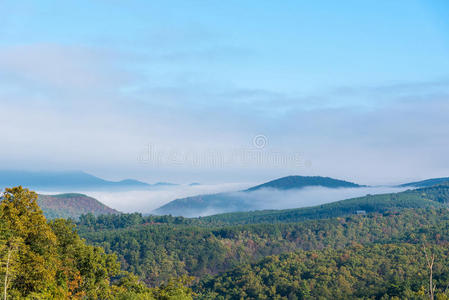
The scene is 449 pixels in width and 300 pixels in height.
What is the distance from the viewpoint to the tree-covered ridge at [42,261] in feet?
119

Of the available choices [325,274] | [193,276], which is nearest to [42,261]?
[193,276]

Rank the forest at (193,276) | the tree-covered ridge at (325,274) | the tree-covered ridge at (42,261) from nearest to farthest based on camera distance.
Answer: the tree-covered ridge at (42,261) < the forest at (193,276) < the tree-covered ridge at (325,274)

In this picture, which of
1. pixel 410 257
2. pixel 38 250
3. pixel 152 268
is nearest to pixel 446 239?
pixel 410 257

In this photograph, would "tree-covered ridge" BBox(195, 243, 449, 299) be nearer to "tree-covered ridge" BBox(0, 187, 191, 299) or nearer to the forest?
the forest

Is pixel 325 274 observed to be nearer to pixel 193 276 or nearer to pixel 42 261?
pixel 193 276

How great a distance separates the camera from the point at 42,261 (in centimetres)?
3819

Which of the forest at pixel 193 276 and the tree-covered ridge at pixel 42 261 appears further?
the forest at pixel 193 276

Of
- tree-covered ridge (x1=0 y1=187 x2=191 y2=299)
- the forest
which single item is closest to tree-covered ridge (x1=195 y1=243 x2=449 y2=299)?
the forest

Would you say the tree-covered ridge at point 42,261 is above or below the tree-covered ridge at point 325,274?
above

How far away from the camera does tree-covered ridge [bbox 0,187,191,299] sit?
119 ft

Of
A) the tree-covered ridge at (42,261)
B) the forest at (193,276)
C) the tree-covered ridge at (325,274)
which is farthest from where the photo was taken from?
the tree-covered ridge at (325,274)

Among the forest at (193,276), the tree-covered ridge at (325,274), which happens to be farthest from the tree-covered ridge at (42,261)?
the tree-covered ridge at (325,274)

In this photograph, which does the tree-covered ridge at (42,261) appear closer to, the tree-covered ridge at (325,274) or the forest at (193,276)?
the forest at (193,276)

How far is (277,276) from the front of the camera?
455 ft
